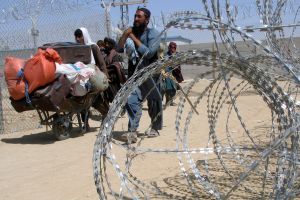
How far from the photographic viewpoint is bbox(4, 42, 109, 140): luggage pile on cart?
711 centimetres

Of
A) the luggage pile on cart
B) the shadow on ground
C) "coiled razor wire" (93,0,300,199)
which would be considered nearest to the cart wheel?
the luggage pile on cart

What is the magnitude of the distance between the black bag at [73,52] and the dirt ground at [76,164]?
49.2 inches

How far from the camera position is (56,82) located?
7.25m

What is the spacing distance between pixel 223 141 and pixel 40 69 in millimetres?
2774

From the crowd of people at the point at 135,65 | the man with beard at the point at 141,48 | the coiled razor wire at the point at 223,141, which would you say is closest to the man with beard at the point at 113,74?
the crowd of people at the point at 135,65

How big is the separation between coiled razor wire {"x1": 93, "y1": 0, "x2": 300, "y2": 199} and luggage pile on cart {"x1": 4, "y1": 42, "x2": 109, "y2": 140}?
1.24 metres

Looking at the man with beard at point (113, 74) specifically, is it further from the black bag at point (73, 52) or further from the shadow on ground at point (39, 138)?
the shadow on ground at point (39, 138)

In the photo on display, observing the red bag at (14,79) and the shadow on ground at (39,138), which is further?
the shadow on ground at (39,138)

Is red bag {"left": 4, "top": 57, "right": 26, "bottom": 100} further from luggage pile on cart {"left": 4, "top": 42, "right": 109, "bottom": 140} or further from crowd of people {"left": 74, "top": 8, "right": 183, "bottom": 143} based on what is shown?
crowd of people {"left": 74, "top": 8, "right": 183, "bottom": 143}

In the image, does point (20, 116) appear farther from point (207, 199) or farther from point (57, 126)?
point (207, 199)

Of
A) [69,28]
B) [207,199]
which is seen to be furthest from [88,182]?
[69,28]

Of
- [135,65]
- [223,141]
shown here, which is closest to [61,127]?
[135,65]


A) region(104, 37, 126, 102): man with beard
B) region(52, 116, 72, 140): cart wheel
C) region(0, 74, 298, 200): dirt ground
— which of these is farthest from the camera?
region(104, 37, 126, 102): man with beard

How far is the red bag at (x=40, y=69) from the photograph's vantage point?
7.07 m
